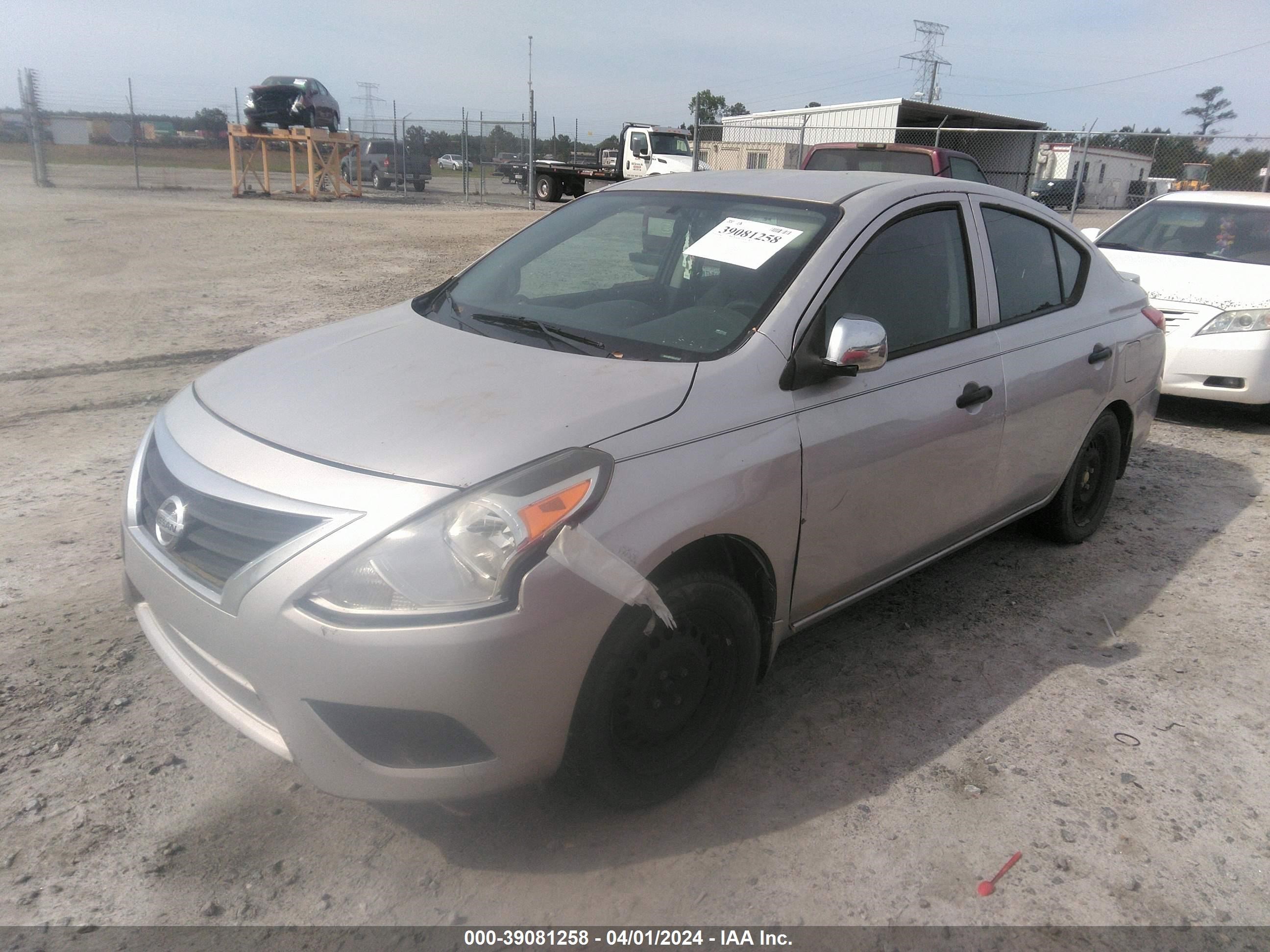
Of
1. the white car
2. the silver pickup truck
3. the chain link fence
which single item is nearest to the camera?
the white car

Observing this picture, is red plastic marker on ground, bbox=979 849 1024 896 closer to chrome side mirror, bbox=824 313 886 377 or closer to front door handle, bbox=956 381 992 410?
chrome side mirror, bbox=824 313 886 377

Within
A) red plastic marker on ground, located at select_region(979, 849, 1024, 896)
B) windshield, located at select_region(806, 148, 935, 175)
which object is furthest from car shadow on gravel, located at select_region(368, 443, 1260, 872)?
windshield, located at select_region(806, 148, 935, 175)

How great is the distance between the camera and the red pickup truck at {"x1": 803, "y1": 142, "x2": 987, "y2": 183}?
36.8ft

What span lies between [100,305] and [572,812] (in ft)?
28.8

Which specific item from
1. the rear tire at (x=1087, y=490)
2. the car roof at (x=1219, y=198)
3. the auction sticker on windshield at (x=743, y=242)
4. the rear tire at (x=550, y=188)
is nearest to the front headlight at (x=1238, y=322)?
the car roof at (x=1219, y=198)

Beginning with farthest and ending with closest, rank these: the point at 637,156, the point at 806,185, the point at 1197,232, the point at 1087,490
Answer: the point at 637,156 < the point at 1197,232 < the point at 1087,490 < the point at 806,185

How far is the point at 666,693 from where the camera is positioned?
2574mm

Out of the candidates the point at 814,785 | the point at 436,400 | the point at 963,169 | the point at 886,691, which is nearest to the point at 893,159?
the point at 963,169

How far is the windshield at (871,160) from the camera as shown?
1137 centimetres

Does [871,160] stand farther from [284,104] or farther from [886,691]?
[284,104]

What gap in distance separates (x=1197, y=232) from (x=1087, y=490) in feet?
14.2

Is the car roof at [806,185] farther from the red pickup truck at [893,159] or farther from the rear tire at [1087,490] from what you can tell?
the red pickup truck at [893,159]

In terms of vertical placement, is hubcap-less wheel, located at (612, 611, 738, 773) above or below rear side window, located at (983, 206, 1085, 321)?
below

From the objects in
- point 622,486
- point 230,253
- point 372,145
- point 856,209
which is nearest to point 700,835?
point 622,486
